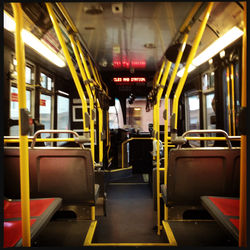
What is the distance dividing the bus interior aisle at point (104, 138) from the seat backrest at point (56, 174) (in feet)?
0.04

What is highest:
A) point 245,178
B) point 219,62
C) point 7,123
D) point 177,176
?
point 219,62

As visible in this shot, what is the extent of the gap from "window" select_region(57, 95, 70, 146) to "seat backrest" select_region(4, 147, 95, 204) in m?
3.84

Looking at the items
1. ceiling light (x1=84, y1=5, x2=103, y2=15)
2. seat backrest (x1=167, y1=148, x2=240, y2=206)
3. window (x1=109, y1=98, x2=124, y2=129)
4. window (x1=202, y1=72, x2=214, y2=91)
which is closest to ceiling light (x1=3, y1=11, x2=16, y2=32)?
ceiling light (x1=84, y1=5, x2=103, y2=15)

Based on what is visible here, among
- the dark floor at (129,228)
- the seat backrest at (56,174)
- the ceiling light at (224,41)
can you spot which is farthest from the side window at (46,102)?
the ceiling light at (224,41)

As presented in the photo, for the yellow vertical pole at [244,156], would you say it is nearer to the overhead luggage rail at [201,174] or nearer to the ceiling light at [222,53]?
the overhead luggage rail at [201,174]

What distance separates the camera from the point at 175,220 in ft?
9.33

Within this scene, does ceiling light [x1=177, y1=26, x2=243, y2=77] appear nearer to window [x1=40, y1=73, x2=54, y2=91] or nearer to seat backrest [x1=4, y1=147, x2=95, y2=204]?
seat backrest [x1=4, y1=147, x2=95, y2=204]

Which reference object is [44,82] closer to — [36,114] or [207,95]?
[36,114]

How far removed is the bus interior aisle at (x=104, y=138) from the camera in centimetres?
196

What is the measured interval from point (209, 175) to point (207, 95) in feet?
13.7

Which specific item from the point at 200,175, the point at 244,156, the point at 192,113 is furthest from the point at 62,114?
the point at 244,156

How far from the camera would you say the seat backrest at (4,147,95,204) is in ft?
8.67

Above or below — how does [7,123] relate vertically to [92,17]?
below

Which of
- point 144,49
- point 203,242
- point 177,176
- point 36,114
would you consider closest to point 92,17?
point 144,49
